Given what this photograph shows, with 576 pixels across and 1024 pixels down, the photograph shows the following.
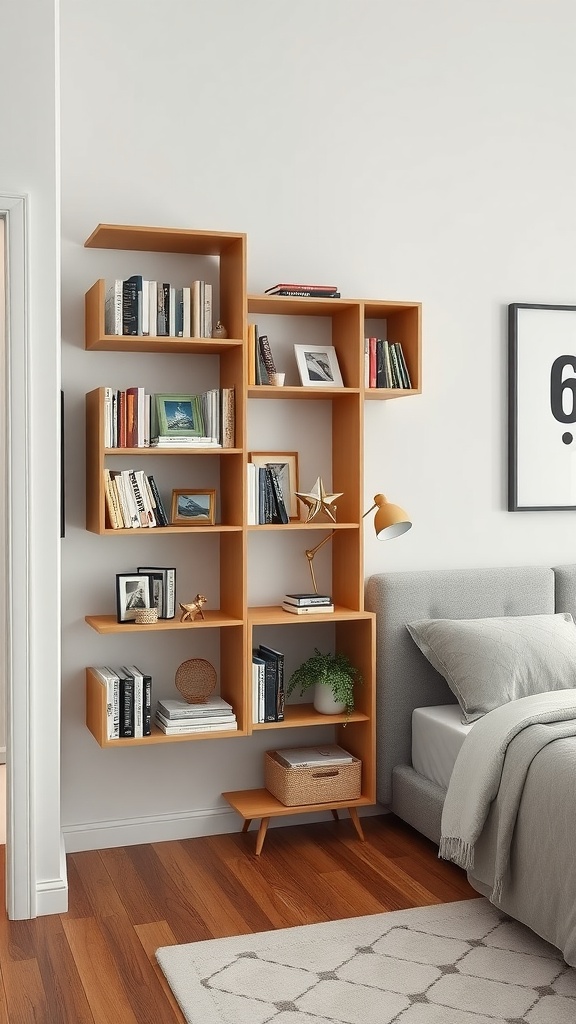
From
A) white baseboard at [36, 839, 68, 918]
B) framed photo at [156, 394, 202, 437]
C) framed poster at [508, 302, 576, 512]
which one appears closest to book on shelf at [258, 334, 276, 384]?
framed photo at [156, 394, 202, 437]

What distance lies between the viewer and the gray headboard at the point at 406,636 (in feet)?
12.2

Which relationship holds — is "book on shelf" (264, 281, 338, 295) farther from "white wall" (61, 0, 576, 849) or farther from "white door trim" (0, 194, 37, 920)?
"white door trim" (0, 194, 37, 920)

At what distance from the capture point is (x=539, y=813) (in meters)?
2.71

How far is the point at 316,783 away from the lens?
352cm

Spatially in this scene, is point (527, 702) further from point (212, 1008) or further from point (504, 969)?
point (212, 1008)

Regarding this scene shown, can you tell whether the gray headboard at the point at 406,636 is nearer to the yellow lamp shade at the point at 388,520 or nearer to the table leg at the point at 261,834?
the yellow lamp shade at the point at 388,520

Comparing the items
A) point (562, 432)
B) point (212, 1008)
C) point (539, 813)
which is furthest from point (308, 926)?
point (562, 432)

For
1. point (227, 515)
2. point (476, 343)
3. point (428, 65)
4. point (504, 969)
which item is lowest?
point (504, 969)

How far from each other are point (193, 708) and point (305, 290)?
1493 mm

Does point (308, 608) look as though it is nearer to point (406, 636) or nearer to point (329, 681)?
point (329, 681)

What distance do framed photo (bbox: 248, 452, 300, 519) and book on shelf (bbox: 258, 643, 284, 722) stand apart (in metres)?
0.54

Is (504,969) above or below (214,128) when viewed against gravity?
below

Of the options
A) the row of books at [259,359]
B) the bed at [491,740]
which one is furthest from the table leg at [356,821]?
the row of books at [259,359]

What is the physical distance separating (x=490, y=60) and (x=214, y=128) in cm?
122
